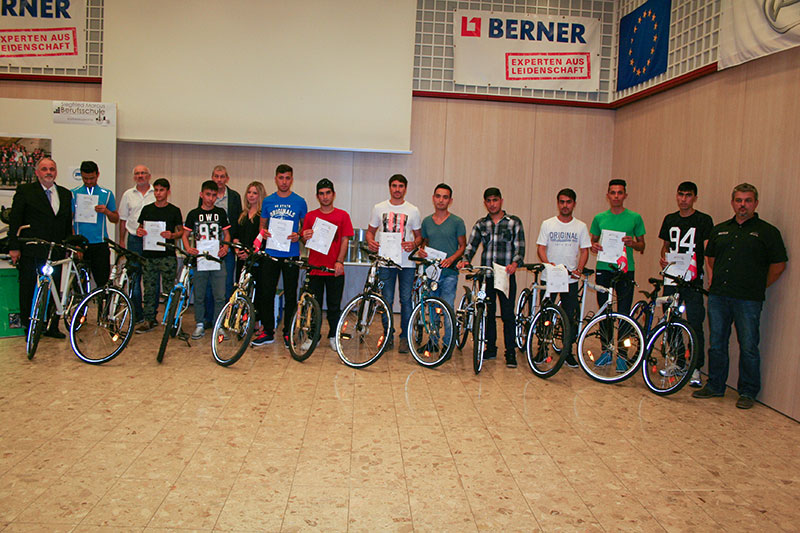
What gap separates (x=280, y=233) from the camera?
237 inches

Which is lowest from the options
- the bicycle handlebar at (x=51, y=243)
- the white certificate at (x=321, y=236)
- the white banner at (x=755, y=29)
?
the bicycle handlebar at (x=51, y=243)

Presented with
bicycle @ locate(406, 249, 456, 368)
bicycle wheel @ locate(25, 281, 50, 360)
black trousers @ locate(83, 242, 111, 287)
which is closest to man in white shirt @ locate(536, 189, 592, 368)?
bicycle @ locate(406, 249, 456, 368)

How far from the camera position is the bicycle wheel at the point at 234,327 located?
539 cm

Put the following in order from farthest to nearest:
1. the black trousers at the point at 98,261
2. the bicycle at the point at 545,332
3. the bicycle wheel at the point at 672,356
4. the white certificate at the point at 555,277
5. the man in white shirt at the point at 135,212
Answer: the man in white shirt at the point at 135,212, the black trousers at the point at 98,261, the white certificate at the point at 555,277, the bicycle at the point at 545,332, the bicycle wheel at the point at 672,356

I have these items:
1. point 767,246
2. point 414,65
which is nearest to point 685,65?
point 767,246

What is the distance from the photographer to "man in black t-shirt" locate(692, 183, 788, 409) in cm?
493

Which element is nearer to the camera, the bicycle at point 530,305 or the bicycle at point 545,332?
the bicycle at point 545,332

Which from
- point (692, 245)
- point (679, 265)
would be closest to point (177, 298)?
point (679, 265)

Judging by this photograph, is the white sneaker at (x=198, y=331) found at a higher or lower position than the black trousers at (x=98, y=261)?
lower

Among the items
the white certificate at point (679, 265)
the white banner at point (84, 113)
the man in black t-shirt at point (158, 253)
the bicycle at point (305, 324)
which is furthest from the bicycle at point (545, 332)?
the white banner at point (84, 113)

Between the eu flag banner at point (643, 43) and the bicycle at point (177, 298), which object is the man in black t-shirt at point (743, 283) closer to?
the eu flag banner at point (643, 43)

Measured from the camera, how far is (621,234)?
5926 millimetres

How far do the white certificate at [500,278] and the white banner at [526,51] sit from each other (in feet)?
12.0

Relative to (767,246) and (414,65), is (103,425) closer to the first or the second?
(767,246)
